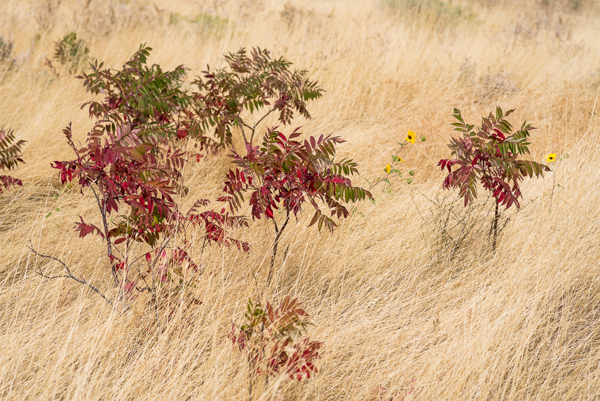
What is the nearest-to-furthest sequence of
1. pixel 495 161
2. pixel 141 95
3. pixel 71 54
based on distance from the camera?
pixel 495 161 → pixel 141 95 → pixel 71 54

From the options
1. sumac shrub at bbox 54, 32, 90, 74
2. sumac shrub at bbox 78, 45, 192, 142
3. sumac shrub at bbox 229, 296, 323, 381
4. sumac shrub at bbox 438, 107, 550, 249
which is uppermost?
sumac shrub at bbox 438, 107, 550, 249

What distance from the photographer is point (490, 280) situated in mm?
2543

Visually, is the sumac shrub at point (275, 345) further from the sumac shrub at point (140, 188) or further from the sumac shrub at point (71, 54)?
the sumac shrub at point (71, 54)

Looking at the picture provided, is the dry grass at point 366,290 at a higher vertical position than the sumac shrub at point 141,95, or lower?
lower

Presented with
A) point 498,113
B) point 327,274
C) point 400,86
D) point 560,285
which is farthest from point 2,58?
point 560,285

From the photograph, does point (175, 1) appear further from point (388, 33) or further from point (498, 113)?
point (498, 113)

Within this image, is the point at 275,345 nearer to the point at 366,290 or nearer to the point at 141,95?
the point at 366,290

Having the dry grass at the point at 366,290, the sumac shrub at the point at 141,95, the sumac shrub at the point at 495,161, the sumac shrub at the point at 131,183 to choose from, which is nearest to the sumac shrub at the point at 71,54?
the dry grass at the point at 366,290

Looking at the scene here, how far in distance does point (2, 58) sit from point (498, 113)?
559 cm

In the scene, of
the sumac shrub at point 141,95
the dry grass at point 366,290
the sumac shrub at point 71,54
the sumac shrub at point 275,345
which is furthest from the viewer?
the sumac shrub at point 71,54

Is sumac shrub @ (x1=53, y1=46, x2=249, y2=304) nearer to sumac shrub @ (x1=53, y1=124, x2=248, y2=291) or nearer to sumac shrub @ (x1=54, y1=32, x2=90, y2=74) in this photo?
sumac shrub @ (x1=53, y1=124, x2=248, y2=291)

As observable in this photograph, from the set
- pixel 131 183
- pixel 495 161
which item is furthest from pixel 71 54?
pixel 495 161

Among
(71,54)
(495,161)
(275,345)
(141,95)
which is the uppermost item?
(495,161)

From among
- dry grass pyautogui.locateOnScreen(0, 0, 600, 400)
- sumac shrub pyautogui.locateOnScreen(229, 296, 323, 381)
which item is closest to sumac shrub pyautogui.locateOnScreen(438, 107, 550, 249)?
dry grass pyautogui.locateOnScreen(0, 0, 600, 400)
